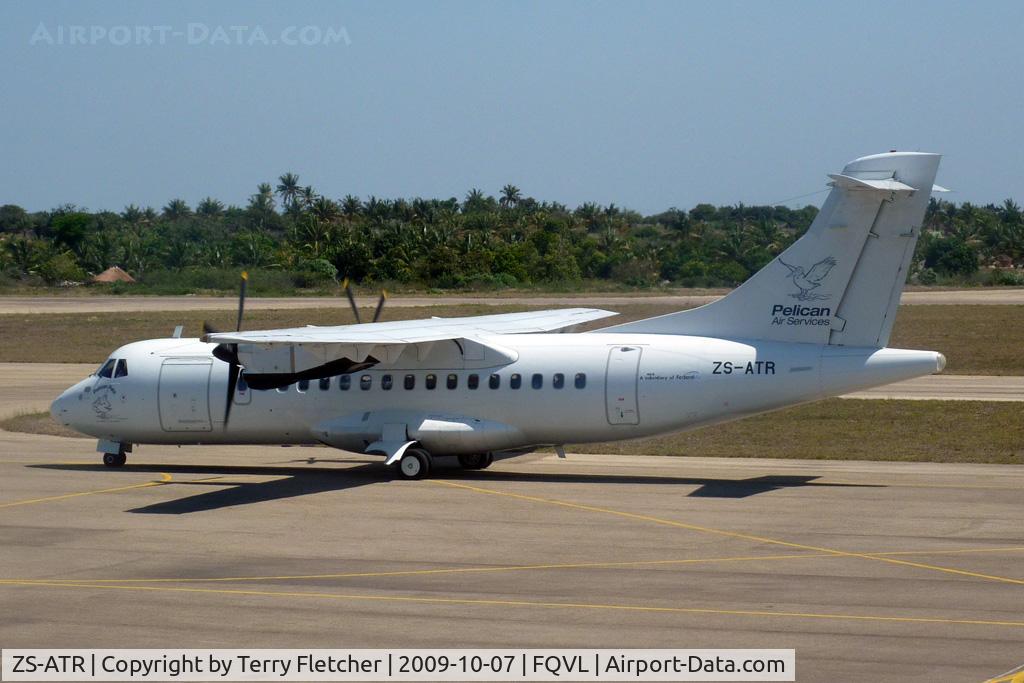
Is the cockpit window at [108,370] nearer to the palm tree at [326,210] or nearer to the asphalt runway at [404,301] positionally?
the asphalt runway at [404,301]

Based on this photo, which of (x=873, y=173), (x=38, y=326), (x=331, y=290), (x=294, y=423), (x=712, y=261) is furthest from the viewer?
(x=712, y=261)

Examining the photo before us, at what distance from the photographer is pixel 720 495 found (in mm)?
22406

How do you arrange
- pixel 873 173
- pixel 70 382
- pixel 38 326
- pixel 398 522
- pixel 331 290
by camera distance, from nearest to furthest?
1. pixel 398 522
2. pixel 873 173
3. pixel 70 382
4. pixel 38 326
5. pixel 331 290

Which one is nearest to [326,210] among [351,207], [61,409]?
[351,207]

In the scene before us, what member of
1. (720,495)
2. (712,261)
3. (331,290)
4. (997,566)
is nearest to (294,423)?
(720,495)

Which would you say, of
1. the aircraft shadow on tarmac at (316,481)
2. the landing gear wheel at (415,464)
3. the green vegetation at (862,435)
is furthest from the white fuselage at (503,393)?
the green vegetation at (862,435)

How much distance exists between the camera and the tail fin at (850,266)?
71.9 ft

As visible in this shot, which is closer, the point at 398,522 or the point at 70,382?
the point at 398,522

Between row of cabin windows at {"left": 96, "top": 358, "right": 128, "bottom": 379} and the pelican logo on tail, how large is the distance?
14.0 meters

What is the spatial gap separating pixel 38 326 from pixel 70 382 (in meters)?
25.4

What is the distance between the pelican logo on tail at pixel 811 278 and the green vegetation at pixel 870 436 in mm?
6020

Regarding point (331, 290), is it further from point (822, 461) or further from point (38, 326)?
point (822, 461)

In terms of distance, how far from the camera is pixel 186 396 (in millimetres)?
26344

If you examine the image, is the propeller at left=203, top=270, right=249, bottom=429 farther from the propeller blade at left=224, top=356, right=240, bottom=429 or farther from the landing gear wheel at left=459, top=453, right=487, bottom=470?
the landing gear wheel at left=459, top=453, right=487, bottom=470
